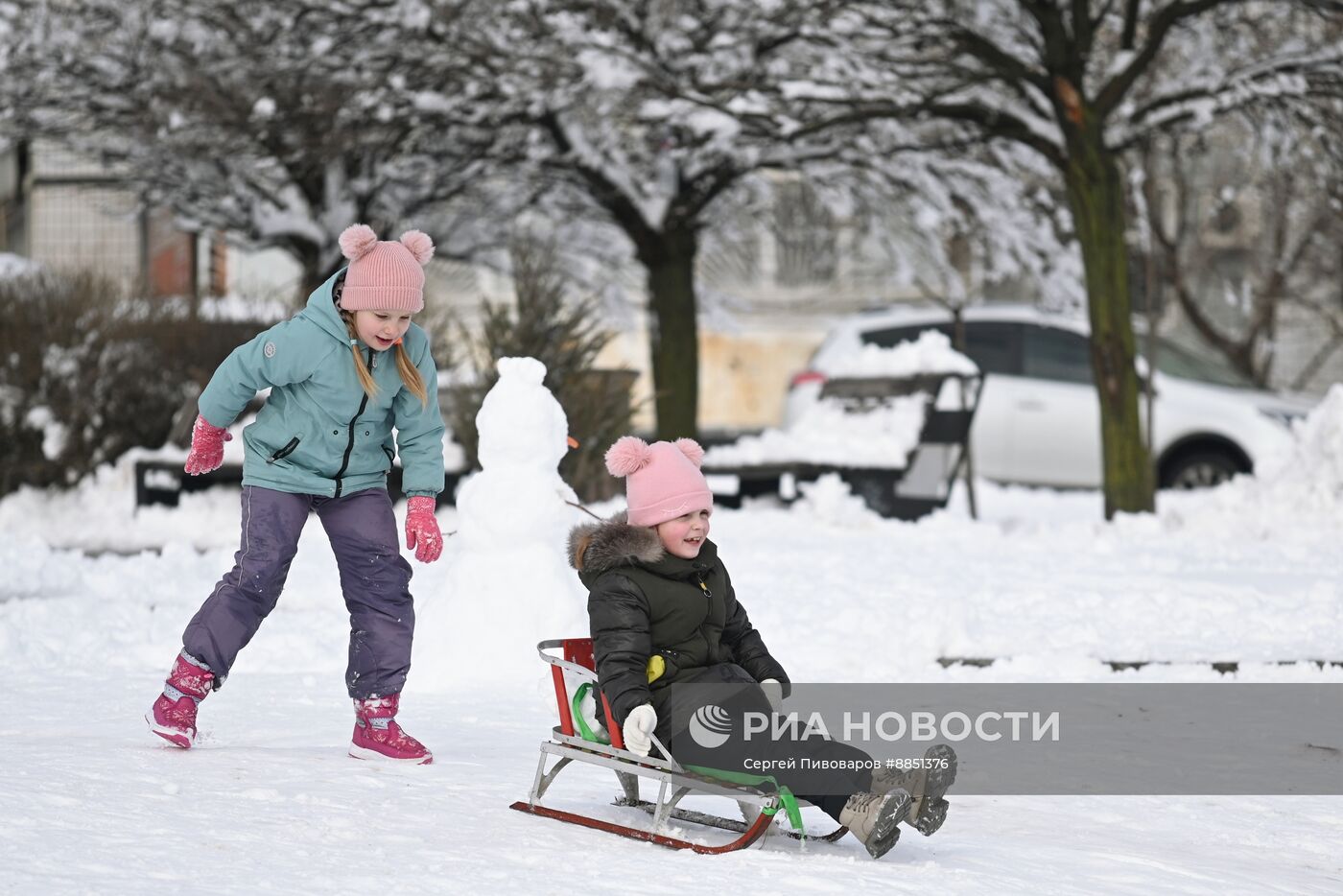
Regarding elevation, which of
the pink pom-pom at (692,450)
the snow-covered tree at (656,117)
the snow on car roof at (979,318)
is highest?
the snow-covered tree at (656,117)

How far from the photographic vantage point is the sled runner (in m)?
4.05

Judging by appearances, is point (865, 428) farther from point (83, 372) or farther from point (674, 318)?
point (83, 372)

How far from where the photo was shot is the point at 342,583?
4.95 m

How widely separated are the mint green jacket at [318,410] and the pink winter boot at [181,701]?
0.53 metres

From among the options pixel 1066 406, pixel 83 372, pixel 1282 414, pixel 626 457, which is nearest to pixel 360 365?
pixel 626 457

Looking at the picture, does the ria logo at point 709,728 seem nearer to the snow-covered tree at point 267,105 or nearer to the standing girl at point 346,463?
the standing girl at point 346,463

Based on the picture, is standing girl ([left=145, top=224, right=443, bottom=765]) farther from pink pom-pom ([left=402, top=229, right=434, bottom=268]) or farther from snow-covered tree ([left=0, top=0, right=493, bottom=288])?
snow-covered tree ([left=0, top=0, right=493, bottom=288])

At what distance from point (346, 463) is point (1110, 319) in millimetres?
8556

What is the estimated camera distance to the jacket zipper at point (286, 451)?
4.81 m

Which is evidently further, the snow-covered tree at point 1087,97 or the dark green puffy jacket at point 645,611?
the snow-covered tree at point 1087,97

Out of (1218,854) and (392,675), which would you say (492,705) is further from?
(1218,854)

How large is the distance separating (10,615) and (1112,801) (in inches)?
178

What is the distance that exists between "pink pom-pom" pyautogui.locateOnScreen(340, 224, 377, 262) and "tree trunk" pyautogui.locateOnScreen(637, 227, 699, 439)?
31.8 feet

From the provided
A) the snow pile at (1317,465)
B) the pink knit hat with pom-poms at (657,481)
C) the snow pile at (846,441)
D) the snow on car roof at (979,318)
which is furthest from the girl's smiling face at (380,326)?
the snow on car roof at (979,318)
